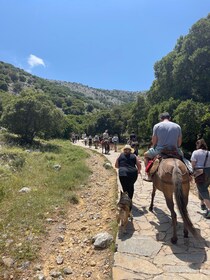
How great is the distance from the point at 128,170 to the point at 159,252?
88.0 inches

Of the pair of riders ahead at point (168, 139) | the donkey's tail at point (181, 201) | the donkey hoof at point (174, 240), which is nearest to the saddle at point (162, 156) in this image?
the pair of riders ahead at point (168, 139)

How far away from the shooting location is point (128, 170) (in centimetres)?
730

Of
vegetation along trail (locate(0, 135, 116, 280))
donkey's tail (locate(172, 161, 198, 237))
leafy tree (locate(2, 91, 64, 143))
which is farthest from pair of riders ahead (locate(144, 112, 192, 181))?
leafy tree (locate(2, 91, 64, 143))

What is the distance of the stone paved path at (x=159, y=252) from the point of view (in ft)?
16.5

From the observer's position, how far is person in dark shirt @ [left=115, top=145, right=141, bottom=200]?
23.9 feet

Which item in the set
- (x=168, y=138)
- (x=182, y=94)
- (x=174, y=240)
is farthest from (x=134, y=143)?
(x=182, y=94)

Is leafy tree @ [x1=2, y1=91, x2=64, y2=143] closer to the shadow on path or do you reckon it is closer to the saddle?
the saddle

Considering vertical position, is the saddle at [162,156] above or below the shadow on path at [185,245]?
above

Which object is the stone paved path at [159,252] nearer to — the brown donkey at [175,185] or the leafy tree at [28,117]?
the brown donkey at [175,185]

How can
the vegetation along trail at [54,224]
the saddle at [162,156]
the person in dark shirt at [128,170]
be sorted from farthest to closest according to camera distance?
the person in dark shirt at [128,170], the saddle at [162,156], the vegetation along trail at [54,224]

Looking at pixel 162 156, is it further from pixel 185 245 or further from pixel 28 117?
pixel 28 117

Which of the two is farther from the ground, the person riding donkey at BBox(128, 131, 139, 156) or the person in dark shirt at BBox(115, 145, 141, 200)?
the person riding donkey at BBox(128, 131, 139, 156)

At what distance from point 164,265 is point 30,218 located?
157 inches

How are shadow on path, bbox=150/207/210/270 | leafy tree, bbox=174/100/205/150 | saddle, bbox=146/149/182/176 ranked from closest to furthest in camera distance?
shadow on path, bbox=150/207/210/270 → saddle, bbox=146/149/182/176 → leafy tree, bbox=174/100/205/150
